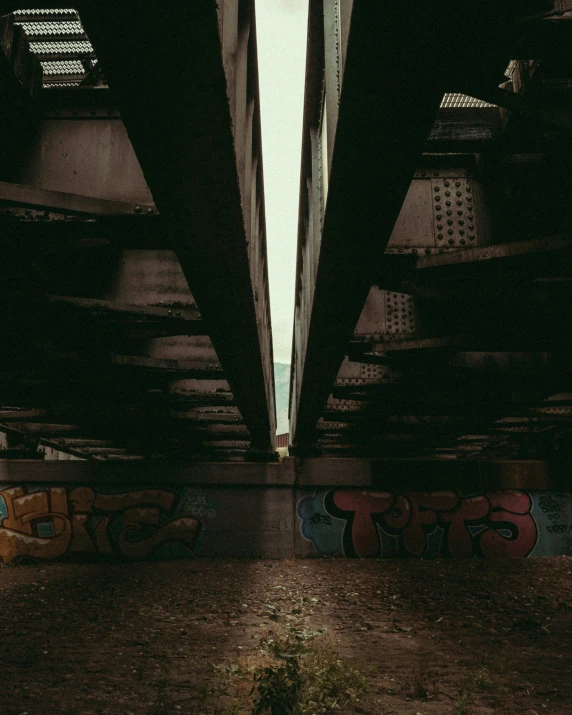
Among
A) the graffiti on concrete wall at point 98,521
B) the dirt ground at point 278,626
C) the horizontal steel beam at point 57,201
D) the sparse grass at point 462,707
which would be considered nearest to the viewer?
the horizontal steel beam at point 57,201

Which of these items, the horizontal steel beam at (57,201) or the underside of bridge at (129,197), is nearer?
the underside of bridge at (129,197)

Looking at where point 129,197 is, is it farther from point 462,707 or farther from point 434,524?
point 434,524

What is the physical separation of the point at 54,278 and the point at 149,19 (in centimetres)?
557

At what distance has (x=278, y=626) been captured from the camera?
336 inches

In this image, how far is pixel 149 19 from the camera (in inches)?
83.2

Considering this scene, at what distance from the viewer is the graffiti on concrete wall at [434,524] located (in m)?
19.2

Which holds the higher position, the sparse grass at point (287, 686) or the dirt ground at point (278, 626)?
the sparse grass at point (287, 686)

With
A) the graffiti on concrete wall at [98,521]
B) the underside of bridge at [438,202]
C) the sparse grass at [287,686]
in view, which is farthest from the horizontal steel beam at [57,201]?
the graffiti on concrete wall at [98,521]

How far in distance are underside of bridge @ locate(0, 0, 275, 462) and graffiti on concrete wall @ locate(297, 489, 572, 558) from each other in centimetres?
974

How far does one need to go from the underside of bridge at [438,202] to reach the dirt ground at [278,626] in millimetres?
4064

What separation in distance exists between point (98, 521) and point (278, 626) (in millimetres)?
12825

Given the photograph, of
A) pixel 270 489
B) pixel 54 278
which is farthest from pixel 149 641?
pixel 270 489

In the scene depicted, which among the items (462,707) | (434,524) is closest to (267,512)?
(434,524)

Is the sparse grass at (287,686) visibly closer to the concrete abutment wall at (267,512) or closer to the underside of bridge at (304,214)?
the underside of bridge at (304,214)
